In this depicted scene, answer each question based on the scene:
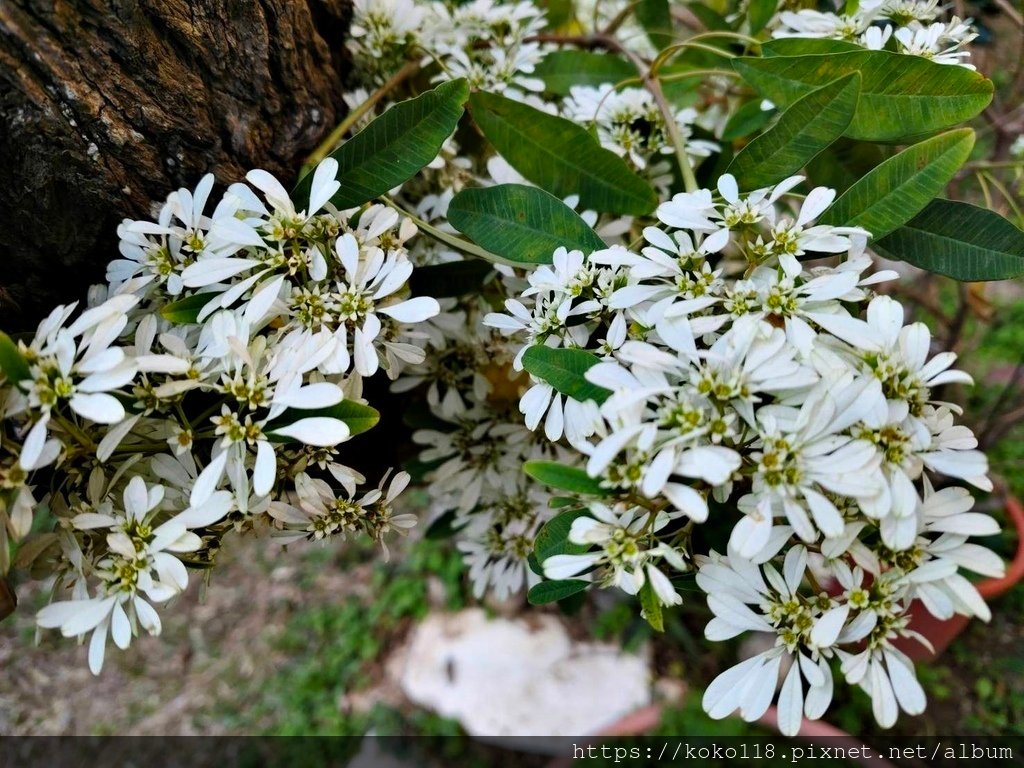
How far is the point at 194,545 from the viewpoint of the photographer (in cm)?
58

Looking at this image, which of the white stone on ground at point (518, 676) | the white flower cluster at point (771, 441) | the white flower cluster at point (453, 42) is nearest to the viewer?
the white flower cluster at point (771, 441)

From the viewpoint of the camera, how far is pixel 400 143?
69 cm

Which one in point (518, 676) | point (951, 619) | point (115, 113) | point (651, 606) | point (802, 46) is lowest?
point (518, 676)

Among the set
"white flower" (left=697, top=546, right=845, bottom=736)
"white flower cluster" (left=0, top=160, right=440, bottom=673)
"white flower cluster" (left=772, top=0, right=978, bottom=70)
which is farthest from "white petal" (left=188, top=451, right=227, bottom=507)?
"white flower cluster" (left=772, top=0, right=978, bottom=70)

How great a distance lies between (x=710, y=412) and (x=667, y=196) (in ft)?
1.43

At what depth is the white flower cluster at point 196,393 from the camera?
1.87ft

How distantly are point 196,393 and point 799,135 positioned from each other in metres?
0.60

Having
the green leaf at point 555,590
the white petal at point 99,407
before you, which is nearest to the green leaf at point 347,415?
the white petal at point 99,407

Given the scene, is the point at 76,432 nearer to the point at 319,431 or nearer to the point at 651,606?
the point at 319,431

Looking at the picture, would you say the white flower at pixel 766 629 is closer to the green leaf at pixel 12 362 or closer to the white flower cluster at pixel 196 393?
the white flower cluster at pixel 196 393

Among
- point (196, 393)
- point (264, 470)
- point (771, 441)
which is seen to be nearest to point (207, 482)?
point (264, 470)

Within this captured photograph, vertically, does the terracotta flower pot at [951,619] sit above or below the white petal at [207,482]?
below

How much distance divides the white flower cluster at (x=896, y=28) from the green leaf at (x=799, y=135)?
0.17 metres

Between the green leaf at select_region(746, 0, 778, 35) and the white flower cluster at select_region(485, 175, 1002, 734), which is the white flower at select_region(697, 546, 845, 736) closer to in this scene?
the white flower cluster at select_region(485, 175, 1002, 734)
